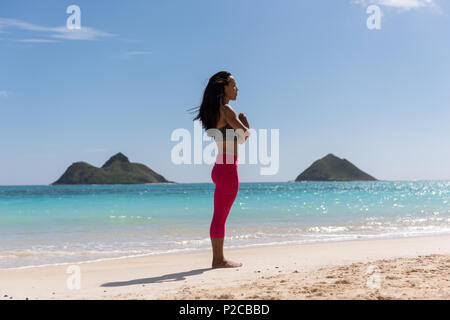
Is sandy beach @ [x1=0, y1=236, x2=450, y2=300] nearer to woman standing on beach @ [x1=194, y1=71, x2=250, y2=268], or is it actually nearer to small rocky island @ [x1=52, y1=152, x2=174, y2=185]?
woman standing on beach @ [x1=194, y1=71, x2=250, y2=268]

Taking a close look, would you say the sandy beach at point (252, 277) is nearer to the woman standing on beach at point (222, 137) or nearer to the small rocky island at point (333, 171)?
the woman standing on beach at point (222, 137)

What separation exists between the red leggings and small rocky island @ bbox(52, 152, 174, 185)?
12138 centimetres

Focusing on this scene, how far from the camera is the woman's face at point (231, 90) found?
17.3 ft

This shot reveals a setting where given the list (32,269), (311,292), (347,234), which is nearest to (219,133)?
(311,292)

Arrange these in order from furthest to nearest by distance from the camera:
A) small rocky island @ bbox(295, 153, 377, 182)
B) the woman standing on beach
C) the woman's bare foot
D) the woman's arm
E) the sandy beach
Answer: small rocky island @ bbox(295, 153, 377, 182)
the woman's bare foot
the woman standing on beach
the woman's arm
the sandy beach

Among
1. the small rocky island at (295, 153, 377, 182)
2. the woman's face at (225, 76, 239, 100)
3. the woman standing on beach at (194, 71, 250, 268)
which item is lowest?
the small rocky island at (295, 153, 377, 182)

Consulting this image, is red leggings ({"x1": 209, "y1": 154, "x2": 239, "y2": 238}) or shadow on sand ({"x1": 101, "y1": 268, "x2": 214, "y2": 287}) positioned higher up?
red leggings ({"x1": 209, "y1": 154, "x2": 239, "y2": 238})

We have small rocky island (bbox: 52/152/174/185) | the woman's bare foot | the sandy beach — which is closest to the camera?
the sandy beach

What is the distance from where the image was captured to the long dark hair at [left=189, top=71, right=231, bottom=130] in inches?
206

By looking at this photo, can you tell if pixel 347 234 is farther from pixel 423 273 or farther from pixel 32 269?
pixel 32 269

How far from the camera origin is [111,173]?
124 meters


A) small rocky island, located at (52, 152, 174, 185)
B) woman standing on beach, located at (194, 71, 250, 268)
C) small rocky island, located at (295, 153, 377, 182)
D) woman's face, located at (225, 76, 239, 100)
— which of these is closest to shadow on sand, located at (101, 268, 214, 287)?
woman standing on beach, located at (194, 71, 250, 268)
